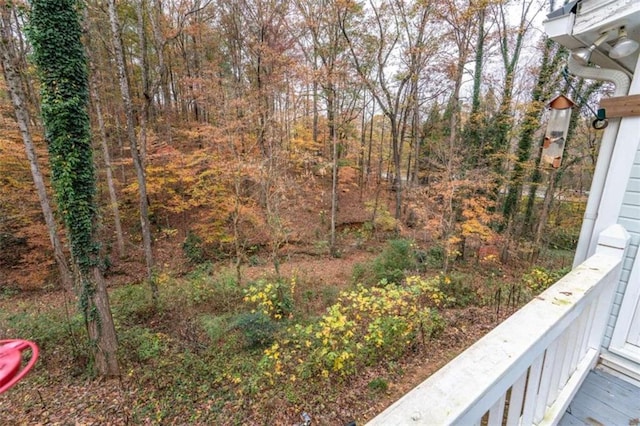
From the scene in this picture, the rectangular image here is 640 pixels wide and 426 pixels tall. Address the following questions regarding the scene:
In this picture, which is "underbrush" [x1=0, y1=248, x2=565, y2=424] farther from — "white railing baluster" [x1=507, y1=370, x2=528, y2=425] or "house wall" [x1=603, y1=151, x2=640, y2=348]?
"white railing baluster" [x1=507, y1=370, x2=528, y2=425]

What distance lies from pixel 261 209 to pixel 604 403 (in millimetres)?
9206

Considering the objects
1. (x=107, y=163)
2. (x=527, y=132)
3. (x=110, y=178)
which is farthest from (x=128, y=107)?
(x=527, y=132)

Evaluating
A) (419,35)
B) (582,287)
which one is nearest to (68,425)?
(582,287)

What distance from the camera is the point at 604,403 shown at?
5.79ft

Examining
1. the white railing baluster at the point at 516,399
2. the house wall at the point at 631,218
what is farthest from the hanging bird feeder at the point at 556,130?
the white railing baluster at the point at 516,399

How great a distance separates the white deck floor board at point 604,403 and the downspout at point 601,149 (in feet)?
2.84

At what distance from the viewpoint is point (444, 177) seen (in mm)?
7805

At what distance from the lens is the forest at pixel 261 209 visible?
387 centimetres

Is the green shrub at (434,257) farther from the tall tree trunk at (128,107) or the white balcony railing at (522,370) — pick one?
the tall tree trunk at (128,107)

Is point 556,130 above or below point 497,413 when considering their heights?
above

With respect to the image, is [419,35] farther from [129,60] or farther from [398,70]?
[129,60]

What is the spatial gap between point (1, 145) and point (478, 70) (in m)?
14.4

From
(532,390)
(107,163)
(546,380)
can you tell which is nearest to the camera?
(532,390)

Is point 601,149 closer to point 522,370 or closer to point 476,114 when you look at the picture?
point 522,370
